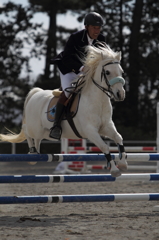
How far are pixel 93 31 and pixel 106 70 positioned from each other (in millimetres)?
684

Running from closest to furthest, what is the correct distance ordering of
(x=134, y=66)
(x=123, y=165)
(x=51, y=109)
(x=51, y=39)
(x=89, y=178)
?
(x=123, y=165)
(x=89, y=178)
(x=51, y=109)
(x=134, y=66)
(x=51, y=39)

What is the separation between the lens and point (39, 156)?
5.32 m

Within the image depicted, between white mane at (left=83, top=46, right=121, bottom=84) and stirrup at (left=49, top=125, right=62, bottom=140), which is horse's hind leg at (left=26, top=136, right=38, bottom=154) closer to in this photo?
stirrup at (left=49, top=125, right=62, bottom=140)

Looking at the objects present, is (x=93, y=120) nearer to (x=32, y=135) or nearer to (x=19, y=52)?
(x=32, y=135)

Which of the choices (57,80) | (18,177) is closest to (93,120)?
(18,177)

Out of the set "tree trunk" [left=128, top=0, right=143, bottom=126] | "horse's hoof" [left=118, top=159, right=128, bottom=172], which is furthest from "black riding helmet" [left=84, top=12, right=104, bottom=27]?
"tree trunk" [left=128, top=0, right=143, bottom=126]

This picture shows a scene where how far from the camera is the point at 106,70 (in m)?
5.26

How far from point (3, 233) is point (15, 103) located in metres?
18.7

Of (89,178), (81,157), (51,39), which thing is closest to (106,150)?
(81,157)

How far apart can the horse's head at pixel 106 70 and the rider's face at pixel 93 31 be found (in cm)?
18

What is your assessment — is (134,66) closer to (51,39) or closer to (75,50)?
(51,39)

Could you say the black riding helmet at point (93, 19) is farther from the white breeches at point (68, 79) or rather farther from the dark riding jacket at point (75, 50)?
the white breeches at point (68, 79)

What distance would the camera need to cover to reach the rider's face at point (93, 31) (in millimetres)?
5641

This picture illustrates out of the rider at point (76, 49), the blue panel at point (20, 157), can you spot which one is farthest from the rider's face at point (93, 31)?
Result: the blue panel at point (20, 157)
